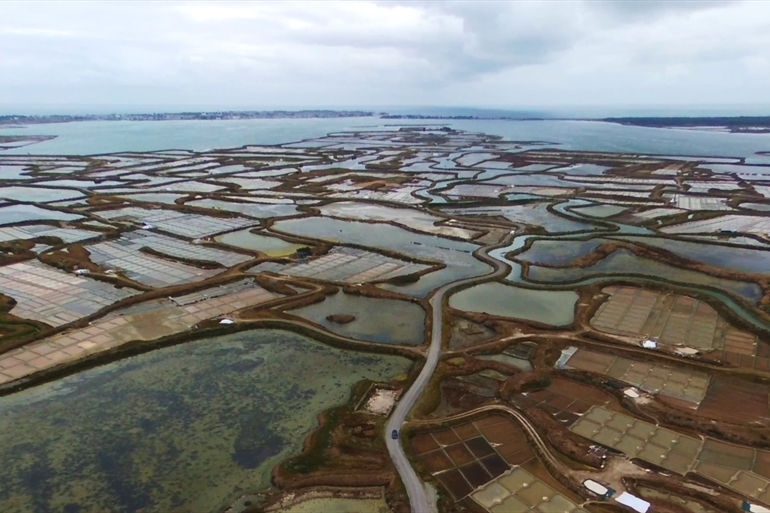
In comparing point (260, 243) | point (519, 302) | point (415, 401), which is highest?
point (260, 243)

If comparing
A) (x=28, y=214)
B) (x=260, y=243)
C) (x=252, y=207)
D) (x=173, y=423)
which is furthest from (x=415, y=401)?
(x=28, y=214)

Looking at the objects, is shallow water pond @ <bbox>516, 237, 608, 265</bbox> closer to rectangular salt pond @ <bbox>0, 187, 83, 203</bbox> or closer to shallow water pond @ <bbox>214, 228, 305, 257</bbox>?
shallow water pond @ <bbox>214, 228, 305, 257</bbox>

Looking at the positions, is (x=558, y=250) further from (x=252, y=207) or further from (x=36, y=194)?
(x=36, y=194)

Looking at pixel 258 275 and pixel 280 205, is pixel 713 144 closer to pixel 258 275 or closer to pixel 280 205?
pixel 280 205

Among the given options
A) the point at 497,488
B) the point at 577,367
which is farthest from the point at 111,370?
the point at 577,367

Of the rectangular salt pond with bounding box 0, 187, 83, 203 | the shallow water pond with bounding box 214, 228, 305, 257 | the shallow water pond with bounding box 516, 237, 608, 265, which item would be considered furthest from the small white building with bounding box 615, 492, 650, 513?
the rectangular salt pond with bounding box 0, 187, 83, 203
